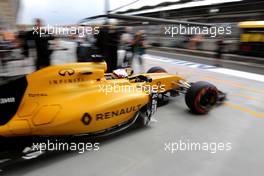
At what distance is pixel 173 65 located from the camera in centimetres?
1040

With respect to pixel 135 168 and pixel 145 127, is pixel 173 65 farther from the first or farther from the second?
pixel 135 168

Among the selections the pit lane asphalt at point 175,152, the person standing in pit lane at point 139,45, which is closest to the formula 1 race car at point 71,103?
the pit lane asphalt at point 175,152

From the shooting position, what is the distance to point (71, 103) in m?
3.32

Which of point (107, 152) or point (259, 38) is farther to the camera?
point (259, 38)

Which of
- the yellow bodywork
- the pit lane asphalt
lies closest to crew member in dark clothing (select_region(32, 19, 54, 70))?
the yellow bodywork

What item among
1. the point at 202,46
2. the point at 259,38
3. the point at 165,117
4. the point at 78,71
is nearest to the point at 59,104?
the point at 78,71

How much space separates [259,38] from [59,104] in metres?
11.6

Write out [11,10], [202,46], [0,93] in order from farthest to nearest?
[11,10] < [202,46] < [0,93]

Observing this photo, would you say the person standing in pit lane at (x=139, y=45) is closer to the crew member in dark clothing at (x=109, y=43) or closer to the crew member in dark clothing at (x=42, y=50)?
the crew member in dark clothing at (x=109, y=43)

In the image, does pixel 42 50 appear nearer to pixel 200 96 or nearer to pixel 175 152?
pixel 175 152

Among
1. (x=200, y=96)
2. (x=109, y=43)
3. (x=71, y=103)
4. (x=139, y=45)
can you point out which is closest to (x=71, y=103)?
(x=71, y=103)

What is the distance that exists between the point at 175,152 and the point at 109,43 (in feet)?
8.05

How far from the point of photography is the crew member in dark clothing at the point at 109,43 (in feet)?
14.9

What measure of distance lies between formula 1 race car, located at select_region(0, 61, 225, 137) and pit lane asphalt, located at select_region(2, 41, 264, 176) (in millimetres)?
309
